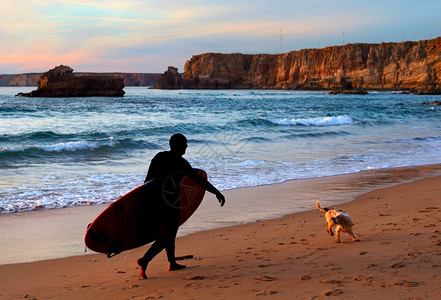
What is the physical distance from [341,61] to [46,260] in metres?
133

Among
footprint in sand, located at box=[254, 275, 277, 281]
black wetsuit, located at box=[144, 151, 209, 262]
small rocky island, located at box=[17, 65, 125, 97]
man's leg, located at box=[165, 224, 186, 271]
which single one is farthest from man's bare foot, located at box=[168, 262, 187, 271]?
small rocky island, located at box=[17, 65, 125, 97]

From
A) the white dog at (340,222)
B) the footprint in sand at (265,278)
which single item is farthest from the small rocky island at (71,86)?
the footprint in sand at (265,278)

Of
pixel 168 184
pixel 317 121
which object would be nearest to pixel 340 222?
pixel 168 184

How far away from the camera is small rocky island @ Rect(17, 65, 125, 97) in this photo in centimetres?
6644

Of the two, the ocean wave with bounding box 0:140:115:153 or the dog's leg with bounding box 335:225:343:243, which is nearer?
the dog's leg with bounding box 335:225:343:243

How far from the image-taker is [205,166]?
1164 cm

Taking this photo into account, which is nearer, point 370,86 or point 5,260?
point 5,260

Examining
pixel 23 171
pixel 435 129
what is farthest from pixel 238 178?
pixel 435 129

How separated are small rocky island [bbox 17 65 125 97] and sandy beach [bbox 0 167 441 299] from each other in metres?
63.8

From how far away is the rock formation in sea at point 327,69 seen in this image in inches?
4052

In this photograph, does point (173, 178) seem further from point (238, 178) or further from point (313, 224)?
point (238, 178)

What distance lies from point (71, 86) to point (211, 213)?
2531 inches

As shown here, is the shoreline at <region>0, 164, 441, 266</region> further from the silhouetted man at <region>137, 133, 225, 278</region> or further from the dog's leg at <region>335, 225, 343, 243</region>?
the dog's leg at <region>335, 225, 343, 243</region>

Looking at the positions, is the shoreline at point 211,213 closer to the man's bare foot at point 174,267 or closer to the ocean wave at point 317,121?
the man's bare foot at point 174,267
